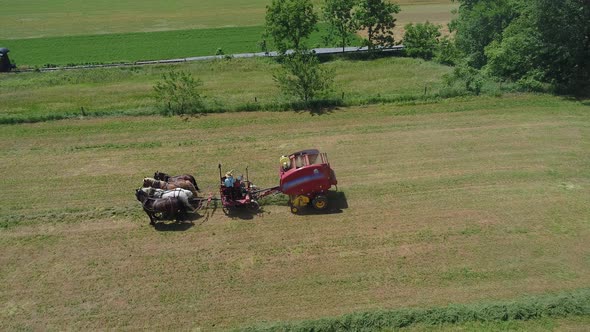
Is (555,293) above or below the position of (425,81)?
below

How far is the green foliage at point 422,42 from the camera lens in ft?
121

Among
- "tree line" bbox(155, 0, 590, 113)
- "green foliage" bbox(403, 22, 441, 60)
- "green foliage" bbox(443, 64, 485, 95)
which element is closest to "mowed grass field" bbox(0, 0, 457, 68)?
"green foliage" bbox(403, 22, 441, 60)

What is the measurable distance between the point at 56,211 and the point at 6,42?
38.2m

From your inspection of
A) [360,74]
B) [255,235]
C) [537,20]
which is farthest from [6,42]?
[537,20]

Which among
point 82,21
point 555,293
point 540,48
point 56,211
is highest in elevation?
point 82,21

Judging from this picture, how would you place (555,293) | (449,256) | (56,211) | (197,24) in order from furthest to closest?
1. (197,24)
2. (56,211)
3. (449,256)
4. (555,293)

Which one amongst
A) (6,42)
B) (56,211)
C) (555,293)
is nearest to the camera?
(555,293)

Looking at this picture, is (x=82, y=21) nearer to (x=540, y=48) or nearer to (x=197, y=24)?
(x=197, y=24)

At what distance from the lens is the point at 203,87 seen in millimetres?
31906

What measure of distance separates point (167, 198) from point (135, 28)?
43.5m

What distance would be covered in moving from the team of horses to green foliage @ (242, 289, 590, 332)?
5.78 metres

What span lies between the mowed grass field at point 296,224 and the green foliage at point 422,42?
551 inches

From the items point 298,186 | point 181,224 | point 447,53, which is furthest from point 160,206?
point 447,53

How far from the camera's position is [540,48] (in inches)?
1036
